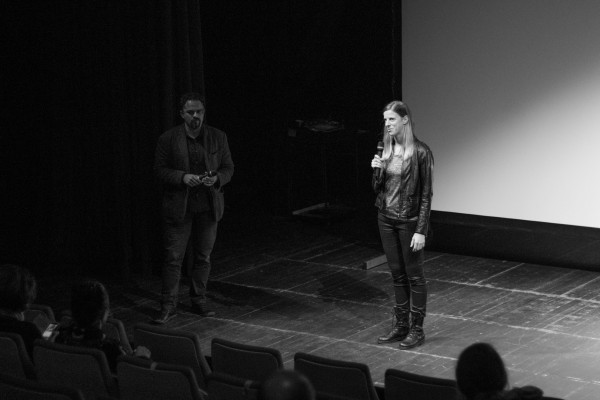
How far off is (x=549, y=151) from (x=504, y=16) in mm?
1064

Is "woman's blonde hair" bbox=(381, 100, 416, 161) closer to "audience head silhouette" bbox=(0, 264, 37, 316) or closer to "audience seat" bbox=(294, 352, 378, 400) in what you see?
"audience seat" bbox=(294, 352, 378, 400)

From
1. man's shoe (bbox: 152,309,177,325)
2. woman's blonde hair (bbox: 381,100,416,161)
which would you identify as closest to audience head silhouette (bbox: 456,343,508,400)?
woman's blonde hair (bbox: 381,100,416,161)

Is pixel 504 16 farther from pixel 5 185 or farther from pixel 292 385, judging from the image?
pixel 292 385

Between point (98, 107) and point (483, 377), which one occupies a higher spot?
point (98, 107)

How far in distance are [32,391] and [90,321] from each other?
75 centimetres

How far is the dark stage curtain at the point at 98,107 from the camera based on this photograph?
8.03m

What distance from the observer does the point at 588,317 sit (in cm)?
679

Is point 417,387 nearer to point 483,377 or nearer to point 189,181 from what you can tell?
point 483,377

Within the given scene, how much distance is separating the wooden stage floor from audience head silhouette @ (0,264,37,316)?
1.78 m

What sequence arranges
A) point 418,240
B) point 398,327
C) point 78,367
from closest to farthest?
point 78,367, point 418,240, point 398,327

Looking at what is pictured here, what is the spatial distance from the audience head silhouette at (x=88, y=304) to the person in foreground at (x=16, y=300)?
34 centimetres

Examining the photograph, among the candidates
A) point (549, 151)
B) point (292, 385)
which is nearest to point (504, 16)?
point (549, 151)

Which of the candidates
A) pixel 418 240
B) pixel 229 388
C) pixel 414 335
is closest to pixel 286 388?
pixel 229 388

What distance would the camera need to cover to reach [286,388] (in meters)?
2.74
